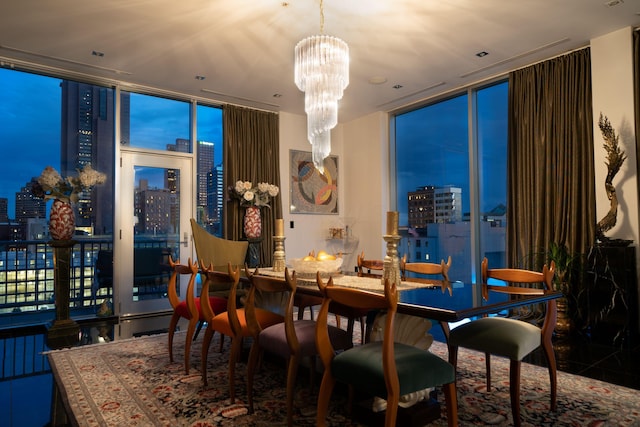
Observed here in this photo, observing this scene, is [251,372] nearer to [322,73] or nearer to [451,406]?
[451,406]

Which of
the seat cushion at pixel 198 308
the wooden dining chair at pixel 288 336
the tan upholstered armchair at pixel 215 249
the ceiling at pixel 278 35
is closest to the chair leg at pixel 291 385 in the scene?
the wooden dining chair at pixel 288 336

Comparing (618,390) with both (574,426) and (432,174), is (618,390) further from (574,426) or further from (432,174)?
(432,174)

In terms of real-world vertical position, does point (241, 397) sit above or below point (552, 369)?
below

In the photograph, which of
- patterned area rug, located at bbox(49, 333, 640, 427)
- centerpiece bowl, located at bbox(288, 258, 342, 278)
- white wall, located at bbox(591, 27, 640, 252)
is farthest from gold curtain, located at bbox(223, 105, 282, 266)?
white wall, located at bbox(591, 27, 640, 252)

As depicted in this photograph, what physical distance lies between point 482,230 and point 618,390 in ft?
9.36

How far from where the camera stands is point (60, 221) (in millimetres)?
4211

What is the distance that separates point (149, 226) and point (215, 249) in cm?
119

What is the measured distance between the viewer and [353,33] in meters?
3.85

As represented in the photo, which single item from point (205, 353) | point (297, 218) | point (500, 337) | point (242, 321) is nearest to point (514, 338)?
point (500, 337)

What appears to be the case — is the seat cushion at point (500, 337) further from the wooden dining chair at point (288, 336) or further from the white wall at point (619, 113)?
the white wall at point (619, 113)

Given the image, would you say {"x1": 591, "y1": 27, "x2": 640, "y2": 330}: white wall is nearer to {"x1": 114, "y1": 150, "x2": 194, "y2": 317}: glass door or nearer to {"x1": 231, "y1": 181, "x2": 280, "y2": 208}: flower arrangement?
{"x1": 231, "y1": 181, "x2": 280, "y2": 208}: flower arrangement

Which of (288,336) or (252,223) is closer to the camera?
(288,336)

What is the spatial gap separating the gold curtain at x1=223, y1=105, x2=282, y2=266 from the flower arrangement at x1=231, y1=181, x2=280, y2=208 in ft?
0.51

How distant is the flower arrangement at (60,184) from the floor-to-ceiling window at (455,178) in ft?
13.6
